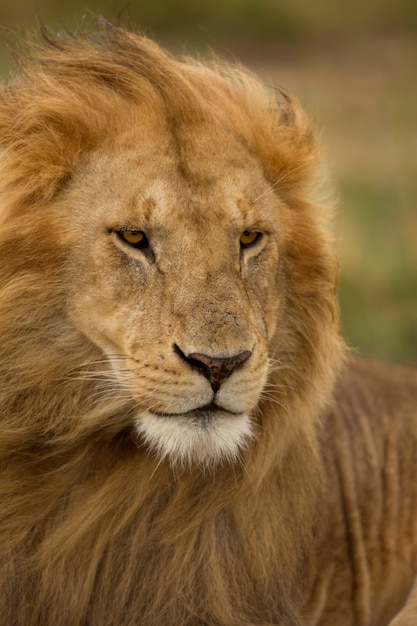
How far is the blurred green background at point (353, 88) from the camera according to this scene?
360 inches

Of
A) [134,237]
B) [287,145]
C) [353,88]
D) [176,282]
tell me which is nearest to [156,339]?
[176,282]

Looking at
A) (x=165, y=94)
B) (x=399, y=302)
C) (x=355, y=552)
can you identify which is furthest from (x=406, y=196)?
(x=165, y=94)

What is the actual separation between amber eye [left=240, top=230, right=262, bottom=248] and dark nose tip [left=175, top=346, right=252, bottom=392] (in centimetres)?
48

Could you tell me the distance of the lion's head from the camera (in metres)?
3.77

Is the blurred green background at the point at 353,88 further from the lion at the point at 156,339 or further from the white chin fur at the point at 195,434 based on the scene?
the white chin fur at the point at 195,434

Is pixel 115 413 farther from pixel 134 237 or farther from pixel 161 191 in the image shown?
pixel 161 191

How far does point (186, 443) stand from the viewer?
3.74 m

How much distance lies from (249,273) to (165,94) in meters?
0.59

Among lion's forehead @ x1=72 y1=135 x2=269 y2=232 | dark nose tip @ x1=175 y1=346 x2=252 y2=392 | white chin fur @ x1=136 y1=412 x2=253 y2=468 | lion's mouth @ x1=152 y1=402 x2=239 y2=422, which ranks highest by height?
lion's forehead @ x1=72 y1=135 x2=269 y2=232

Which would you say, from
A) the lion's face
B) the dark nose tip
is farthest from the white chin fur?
the dark nose tip

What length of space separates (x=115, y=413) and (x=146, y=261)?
46 cm

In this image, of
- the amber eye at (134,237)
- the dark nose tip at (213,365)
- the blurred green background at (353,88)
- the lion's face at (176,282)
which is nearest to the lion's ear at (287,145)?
the lion's face at (176,282)

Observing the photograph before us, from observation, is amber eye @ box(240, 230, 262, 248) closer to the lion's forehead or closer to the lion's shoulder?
the lion's forehead

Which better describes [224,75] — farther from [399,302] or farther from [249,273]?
[399,302]
